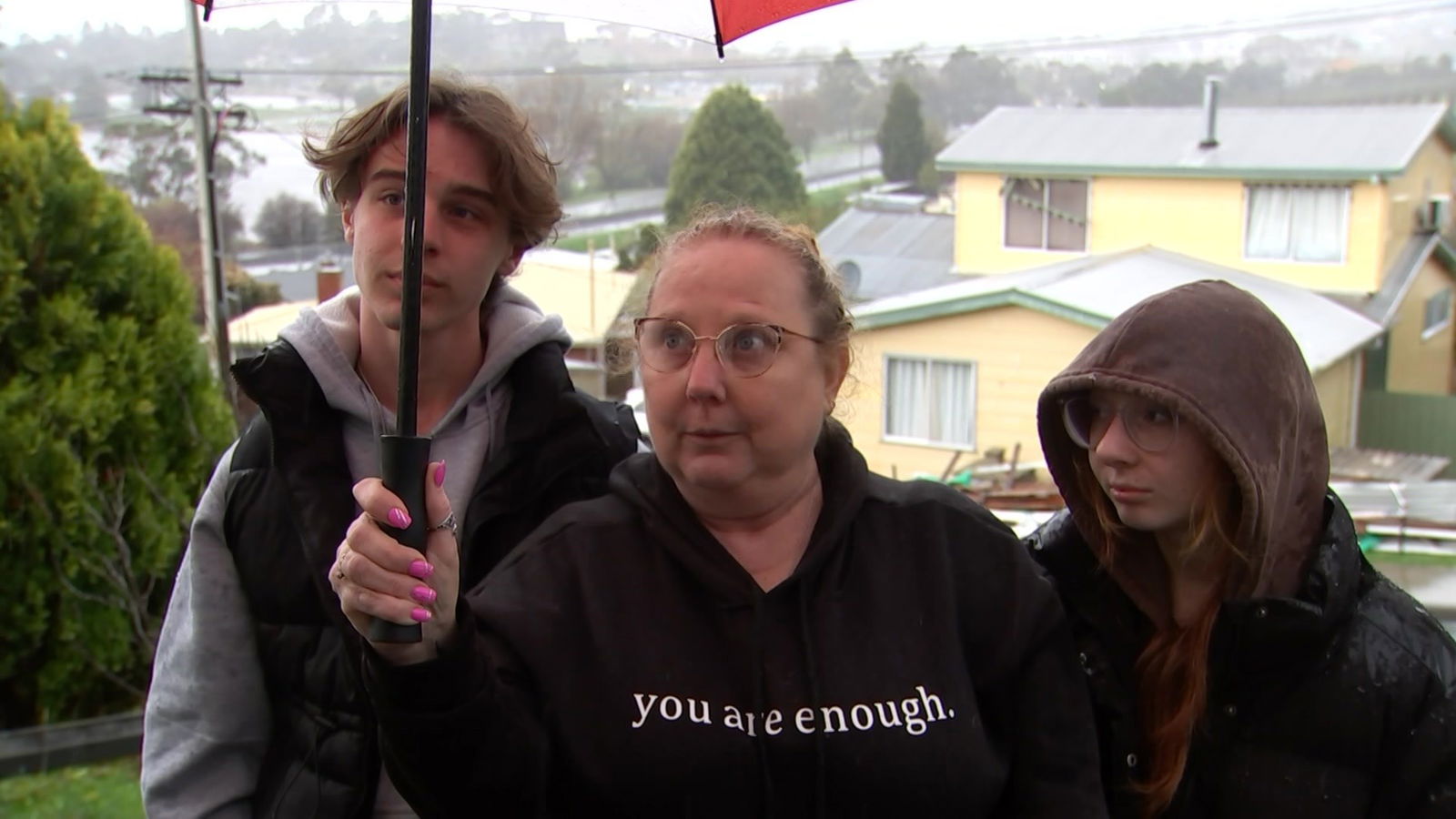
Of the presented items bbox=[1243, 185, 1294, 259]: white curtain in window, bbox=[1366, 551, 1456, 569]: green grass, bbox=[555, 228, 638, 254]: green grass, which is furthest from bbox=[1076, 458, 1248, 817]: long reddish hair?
bbox=[555, 228, 638, 254]: green grass

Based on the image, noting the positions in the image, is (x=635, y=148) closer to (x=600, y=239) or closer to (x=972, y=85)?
(x=600, y=239)

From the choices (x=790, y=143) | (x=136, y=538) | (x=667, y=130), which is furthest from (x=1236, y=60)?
(x=136, y=538)

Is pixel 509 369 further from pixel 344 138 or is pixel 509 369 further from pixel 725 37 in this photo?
pixel 725 37

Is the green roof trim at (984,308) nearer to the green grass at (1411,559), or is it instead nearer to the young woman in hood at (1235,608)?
the green grass at (1411,559)

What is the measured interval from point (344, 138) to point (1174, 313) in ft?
4.09

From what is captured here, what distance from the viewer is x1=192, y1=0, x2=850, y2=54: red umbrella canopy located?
191 centimetres

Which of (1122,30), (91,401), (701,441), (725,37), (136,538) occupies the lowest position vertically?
(136,538)

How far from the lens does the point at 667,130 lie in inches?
1127

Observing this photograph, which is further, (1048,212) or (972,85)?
(972,85)

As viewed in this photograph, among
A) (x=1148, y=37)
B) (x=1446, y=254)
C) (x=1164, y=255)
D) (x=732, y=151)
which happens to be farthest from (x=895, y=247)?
(x=1148, y=37)

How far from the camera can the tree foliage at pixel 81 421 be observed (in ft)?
17.7

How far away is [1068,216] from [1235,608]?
21.4m

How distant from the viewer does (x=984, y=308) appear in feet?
56.9

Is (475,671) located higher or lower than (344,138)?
lower
